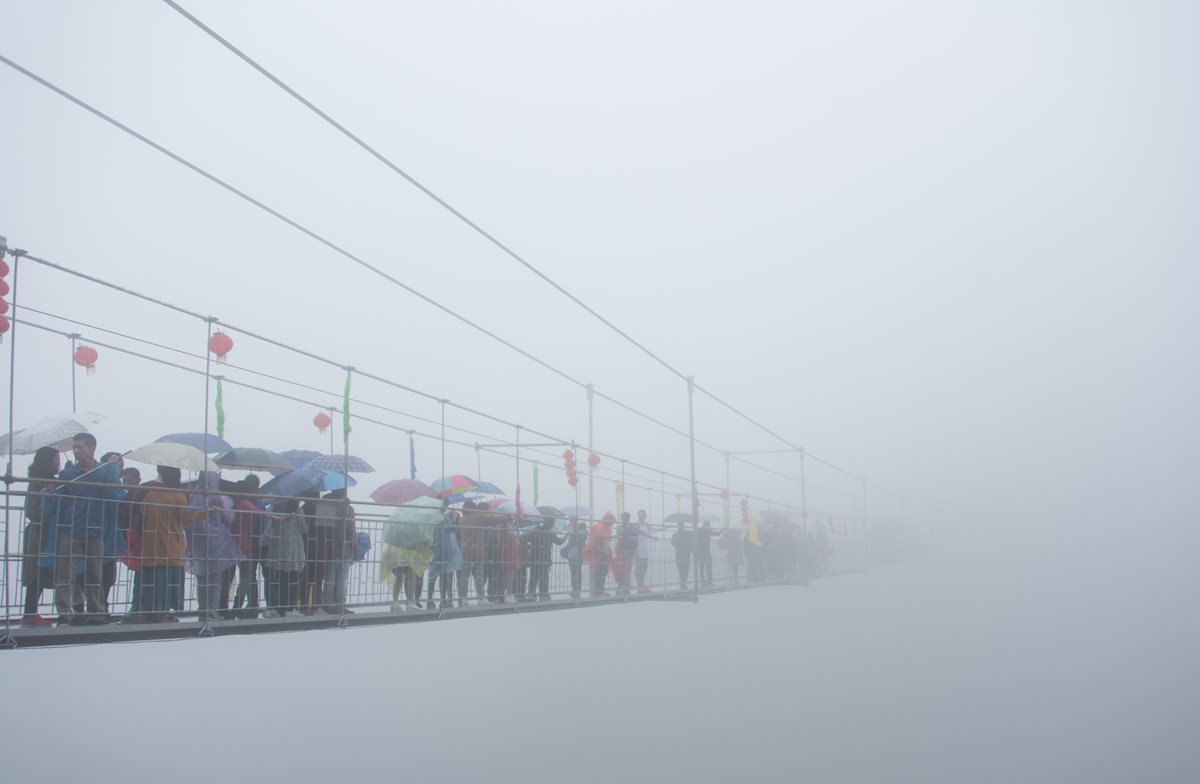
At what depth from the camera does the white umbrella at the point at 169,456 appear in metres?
8.48

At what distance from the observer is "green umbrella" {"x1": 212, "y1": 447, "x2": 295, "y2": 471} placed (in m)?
10.0

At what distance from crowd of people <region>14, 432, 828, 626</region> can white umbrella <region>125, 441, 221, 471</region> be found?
0.19m

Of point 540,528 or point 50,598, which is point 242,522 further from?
point 540,528

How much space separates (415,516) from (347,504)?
247 cm

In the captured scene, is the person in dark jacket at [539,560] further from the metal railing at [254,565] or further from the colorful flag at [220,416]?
the colorful flag at [220,416]

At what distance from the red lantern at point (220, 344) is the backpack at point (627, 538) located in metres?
8.30

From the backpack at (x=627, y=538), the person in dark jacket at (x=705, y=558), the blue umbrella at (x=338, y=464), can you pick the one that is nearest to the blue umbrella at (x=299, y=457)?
the blue umbrella at (x=338, y=464)

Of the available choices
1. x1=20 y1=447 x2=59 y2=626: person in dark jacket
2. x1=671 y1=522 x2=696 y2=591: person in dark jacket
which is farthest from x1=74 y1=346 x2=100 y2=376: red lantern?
x1=671 y1=522 x2=696 y2=591: person in dark jacket

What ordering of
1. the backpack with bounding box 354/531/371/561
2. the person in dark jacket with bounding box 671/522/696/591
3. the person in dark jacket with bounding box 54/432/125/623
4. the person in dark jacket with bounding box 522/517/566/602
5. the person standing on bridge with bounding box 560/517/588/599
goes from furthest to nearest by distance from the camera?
the person in dark jacket with bounding box 671/522/696/591 < the person standing on bridge with bounding box 560/517/588/599 < the person in dark jacket with bounding box 522/517/566/602 < the backpack with bounding box 354/531/371/561 < the person in dark jacket with bounding box 54/432/125/623

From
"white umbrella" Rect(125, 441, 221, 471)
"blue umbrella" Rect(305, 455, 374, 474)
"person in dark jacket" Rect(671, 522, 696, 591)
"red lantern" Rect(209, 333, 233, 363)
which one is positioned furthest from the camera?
"person in dark jacket" Rect(671, 522, 696, 591)

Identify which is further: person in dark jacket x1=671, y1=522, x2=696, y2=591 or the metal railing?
person in dark jacket x1=671, y1=522, x2=696, y2=591

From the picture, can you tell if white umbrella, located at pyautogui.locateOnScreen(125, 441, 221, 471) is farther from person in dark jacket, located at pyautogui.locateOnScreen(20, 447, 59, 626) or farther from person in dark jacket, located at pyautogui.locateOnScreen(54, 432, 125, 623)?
person in dark jacket, located at pyautogui.locateOnScreen(20, 447, 59, 626)

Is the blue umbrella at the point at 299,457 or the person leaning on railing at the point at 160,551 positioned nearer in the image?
the person leaning on railing at the point at 160,551

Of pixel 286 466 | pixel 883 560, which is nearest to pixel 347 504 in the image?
pixel 286 466
